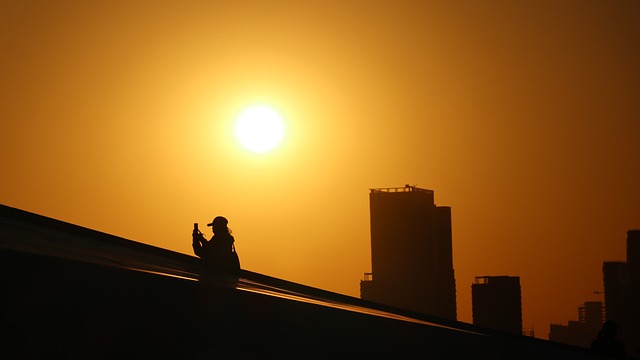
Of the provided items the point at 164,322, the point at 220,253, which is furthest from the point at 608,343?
the point at 164,322

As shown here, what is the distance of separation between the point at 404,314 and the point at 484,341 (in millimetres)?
7309

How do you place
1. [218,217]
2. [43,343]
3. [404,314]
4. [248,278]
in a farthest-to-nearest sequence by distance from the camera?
[404,314] < [248,278] < [218,217] < [43,343]

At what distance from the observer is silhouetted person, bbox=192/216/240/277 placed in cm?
2233

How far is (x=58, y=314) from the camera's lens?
12.0 metres

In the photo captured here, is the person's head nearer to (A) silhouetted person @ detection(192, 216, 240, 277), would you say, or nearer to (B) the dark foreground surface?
(A) silhouetted person @ detection(192, 216, 240, 277)

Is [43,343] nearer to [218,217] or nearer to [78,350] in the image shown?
[78,350]

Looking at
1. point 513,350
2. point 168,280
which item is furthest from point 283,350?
point 513,350

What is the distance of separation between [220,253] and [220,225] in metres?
0.71

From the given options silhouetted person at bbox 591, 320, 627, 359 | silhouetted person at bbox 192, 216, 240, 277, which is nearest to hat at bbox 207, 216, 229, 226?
silhouetted person at bbox 192, 216, 240, 277

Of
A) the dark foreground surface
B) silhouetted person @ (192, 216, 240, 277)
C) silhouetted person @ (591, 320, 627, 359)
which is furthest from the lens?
silhouetted person @ (192, 216, 240, 277)

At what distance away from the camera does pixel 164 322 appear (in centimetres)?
1311

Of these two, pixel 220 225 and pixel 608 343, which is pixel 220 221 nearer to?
pixel 220 225

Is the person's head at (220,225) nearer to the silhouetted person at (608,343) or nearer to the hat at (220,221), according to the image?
the hat at (220,221)

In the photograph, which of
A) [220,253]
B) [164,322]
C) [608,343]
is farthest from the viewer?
[220,253]
